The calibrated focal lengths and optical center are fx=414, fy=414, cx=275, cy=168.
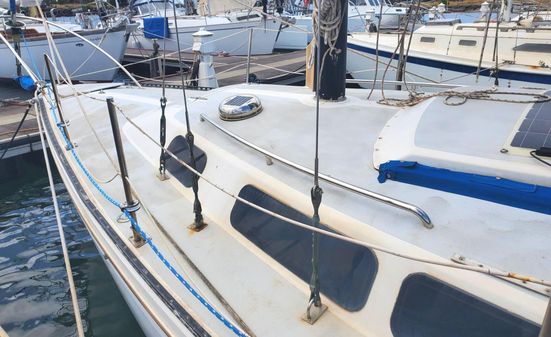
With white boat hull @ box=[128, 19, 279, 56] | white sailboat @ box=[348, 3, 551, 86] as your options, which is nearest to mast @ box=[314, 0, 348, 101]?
white sailboat @ box=[348, 3, 551, 86]

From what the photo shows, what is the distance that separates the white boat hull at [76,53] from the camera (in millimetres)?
15332

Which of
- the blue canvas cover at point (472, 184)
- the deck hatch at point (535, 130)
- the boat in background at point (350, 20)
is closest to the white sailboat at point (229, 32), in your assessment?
the boat in background at point (350, 20)

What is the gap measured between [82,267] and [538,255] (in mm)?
5133

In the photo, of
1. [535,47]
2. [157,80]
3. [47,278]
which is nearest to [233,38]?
[157,80]

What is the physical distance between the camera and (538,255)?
76.7 inches

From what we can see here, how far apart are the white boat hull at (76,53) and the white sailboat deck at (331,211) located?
1318 centimetres

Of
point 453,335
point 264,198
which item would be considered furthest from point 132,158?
point 453,335

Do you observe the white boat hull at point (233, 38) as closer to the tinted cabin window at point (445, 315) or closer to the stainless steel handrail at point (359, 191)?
the stainless steel handrail at point (359, 191)

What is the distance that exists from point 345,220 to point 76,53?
16.6m

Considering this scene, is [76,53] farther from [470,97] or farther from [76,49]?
[470,97]

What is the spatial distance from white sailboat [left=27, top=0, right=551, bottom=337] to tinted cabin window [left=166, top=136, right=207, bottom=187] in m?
0.02

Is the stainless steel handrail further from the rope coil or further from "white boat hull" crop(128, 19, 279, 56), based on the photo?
"white boat hull" crop(128, 19, 279, 56)

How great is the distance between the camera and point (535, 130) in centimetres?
266

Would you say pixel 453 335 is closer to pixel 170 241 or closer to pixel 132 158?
pixel 170 241
